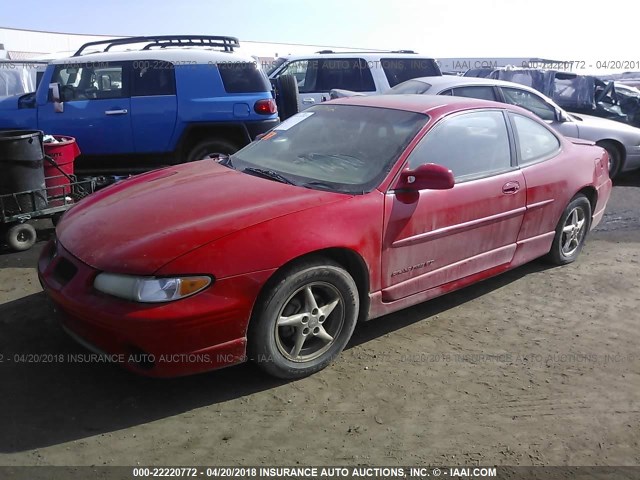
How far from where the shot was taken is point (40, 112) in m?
6.95

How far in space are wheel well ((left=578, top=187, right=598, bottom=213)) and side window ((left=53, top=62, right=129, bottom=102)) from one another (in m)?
5.44

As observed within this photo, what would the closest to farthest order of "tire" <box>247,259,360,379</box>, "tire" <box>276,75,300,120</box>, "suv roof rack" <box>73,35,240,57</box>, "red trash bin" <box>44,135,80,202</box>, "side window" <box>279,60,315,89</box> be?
"tire" <box>247,259,360,379</box> → "red trash bin" <box>44,135,80,202</box> → "suv roof rack" <box>73,35,240,57</box> → "tire" <box>276,75,300,120</box> → "side window" <box>279,60,315,89</box>

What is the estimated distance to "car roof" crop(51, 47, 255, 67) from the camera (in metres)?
7.16

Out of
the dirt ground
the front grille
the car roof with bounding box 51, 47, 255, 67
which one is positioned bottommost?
the dirt ground

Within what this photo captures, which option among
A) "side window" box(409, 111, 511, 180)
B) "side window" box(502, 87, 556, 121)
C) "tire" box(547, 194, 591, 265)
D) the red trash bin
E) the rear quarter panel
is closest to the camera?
"side window" box(409, 111, 511, 180)

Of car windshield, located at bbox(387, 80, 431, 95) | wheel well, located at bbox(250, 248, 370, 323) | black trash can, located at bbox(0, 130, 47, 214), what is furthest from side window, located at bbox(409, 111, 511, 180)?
black trash can, located at bbox(0, 130, 47, 214)

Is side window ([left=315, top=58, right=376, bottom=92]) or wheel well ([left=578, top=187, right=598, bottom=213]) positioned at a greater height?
side window ([left=315, top=58, right=376, bottom=92])

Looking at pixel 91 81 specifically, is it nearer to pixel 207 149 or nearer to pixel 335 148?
pixel 207 149

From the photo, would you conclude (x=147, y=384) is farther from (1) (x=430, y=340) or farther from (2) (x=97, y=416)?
(1) (x=430, y=340)

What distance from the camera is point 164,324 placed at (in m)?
2.73

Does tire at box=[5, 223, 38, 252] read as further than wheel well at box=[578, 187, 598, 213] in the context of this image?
Yes

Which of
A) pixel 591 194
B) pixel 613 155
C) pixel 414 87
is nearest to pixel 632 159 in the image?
pixel 613 155

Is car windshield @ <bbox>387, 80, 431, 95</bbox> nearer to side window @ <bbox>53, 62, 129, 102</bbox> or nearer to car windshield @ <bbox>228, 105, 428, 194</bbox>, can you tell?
car windshield @ <bbox>228, 105, 428, 194</bbox>

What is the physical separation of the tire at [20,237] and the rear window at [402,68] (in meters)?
6.76
